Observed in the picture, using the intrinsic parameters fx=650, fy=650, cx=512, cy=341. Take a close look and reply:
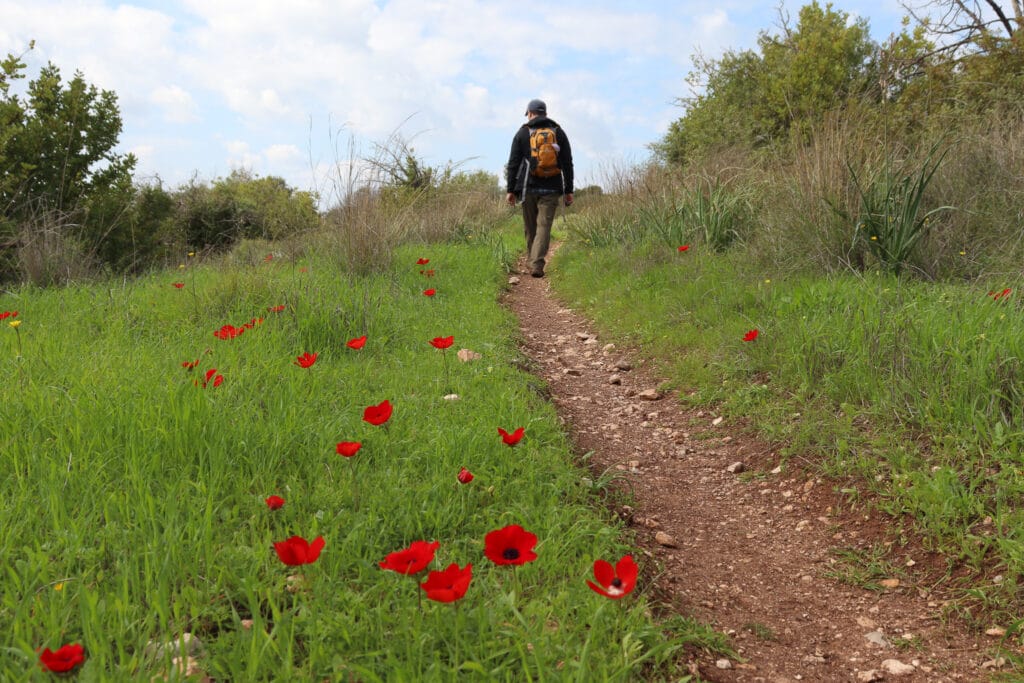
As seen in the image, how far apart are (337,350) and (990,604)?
127 inches

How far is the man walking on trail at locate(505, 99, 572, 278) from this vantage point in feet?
26.2

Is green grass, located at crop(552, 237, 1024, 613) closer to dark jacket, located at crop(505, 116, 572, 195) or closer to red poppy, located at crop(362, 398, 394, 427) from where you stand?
red poppy, located at crop(362, 398, 394, 427)

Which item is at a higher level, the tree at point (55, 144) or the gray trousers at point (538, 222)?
the tree at point (55, 144)

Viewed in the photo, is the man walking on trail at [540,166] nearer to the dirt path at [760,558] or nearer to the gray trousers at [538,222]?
the gray trousers at [538,222]

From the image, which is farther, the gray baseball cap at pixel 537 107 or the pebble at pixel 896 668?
the gray baseball cap at pixel 537 107

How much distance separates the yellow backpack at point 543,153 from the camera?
7.94 m

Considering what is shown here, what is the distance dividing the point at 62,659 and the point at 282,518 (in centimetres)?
81

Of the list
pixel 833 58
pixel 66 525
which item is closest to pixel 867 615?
pixel 66 525

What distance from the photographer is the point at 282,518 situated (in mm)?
1988

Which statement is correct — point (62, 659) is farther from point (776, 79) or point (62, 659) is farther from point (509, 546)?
point (776, 79)

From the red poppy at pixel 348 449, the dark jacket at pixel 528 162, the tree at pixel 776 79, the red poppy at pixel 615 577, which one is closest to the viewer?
the red poppy at pixel 615 577

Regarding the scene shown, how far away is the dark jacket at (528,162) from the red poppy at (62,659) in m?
7.43

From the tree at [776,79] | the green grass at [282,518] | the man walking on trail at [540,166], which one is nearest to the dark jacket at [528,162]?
the man walking on trail at [540,166]

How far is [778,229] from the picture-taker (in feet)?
18.1
